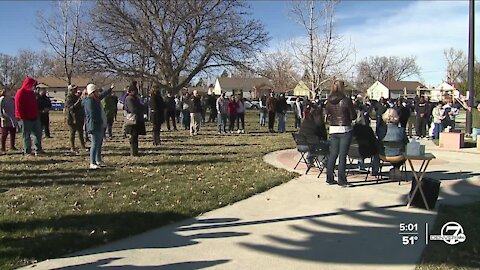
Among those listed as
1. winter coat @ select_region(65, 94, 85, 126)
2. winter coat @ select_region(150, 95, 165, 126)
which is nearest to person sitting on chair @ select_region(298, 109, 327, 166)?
winter coat @ select_region(150, 95, 165, 126)

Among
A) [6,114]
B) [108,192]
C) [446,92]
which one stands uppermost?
[446,92]

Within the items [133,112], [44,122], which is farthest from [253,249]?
[44,122]

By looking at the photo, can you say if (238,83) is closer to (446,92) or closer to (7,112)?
(446,92)

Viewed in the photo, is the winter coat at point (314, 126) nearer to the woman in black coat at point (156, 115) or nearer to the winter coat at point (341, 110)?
the winter coat at point (341, 110)

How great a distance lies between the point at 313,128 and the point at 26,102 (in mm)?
6506

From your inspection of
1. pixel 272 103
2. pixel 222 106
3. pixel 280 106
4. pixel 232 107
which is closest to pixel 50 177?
pixel 222 106

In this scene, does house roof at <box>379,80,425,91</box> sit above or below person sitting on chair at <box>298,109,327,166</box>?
above

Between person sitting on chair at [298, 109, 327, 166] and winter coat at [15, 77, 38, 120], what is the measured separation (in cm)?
620

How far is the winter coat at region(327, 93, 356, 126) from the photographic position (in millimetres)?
7496

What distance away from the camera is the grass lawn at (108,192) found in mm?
5039

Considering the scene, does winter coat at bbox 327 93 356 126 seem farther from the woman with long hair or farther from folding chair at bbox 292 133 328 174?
folding chair at bbox 292 133 328 174

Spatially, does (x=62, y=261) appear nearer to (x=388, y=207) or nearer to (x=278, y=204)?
(x=278, y=204)

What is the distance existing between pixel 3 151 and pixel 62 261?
8582mm

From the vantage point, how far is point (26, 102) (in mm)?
10531
